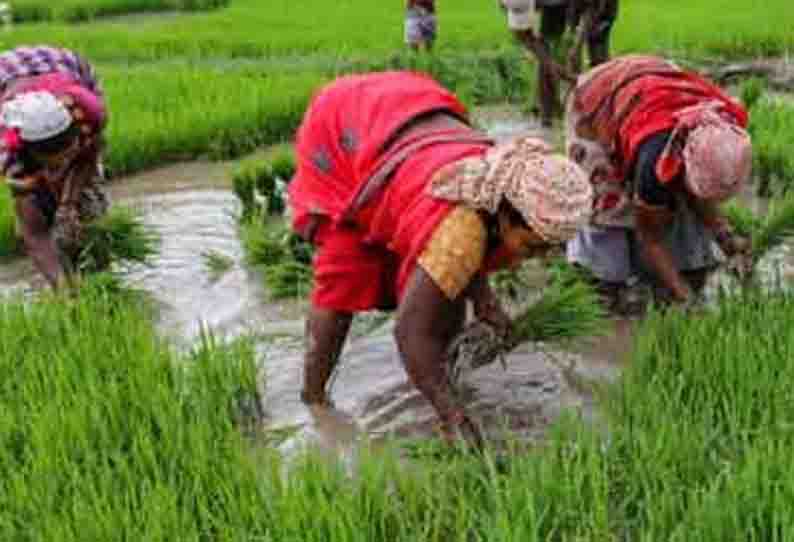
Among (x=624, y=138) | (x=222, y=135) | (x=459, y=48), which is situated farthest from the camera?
(x=459, y=48)

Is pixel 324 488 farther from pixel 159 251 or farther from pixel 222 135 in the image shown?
pixel 222 135

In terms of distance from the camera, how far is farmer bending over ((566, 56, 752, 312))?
346 centimetres

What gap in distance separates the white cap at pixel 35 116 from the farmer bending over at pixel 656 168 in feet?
5.24

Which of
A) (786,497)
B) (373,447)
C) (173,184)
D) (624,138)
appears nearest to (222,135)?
(173,184)

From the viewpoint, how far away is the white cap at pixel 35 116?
4074 millimetres

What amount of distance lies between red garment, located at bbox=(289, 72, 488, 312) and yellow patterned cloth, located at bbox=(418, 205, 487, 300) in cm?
27

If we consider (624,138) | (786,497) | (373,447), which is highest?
(624,138)

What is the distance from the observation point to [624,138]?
12.6 feet

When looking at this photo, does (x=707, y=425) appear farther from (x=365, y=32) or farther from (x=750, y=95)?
(x=365, y=32)

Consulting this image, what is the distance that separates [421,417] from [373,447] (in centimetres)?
20

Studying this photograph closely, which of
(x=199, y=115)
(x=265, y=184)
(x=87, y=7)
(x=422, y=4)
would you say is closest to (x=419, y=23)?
(x=422, y=4)

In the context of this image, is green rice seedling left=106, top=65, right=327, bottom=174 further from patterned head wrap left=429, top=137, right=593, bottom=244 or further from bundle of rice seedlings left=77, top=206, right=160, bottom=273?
patterned head wrap left=429, top=137, right=593, bottom=244

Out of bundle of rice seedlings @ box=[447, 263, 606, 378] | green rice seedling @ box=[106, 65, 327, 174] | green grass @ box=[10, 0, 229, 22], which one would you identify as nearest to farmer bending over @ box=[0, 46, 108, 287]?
bundle of rice seedlings @ box=[447, 263, 606, 378]

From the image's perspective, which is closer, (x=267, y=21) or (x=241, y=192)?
(x=241, y=192)
